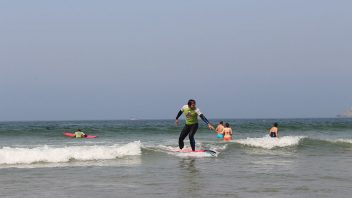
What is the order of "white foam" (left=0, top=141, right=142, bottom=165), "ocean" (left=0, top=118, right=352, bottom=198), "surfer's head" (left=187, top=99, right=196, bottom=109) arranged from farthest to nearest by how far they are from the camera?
"surfer's head" (left=187, top=99, right=196, bottom=109) < "white foam" (left=0, top=141, right=142, bottom=165) < "ocean" (left=0, top=118, right=352, bottom=198)

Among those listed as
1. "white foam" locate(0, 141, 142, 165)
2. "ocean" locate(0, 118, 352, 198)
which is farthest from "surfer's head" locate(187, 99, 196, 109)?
"white foam" locate(0, 141, 142, 165)

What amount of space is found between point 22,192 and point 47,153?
19.0 ft

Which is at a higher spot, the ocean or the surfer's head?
the surfer's head

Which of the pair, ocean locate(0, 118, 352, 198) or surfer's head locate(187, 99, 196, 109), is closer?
ocean locate(0, 118, 352, 198)

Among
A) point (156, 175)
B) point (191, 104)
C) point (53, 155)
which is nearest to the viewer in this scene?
point (156, 175)

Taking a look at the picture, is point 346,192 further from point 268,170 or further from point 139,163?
point 139,163

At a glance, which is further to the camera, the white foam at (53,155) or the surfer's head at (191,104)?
the surfer's head at (191,104)

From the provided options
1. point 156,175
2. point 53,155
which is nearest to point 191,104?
point 53,155

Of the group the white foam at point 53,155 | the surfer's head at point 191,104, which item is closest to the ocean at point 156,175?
the white foam at point 53,155

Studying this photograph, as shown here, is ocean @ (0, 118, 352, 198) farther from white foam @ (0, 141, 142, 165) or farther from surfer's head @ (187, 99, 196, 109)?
surfer's head @ (187, 99, 196, 109)

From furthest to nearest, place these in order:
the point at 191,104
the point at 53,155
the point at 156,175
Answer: the point at 191,104
the point at 53,155
the point at 156,175

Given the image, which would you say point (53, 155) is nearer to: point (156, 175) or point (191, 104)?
point (191, 104)

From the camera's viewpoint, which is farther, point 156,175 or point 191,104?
point 191,104

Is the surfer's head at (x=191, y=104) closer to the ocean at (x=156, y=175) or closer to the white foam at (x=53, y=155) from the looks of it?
the ocean at (x=156, y=175)
